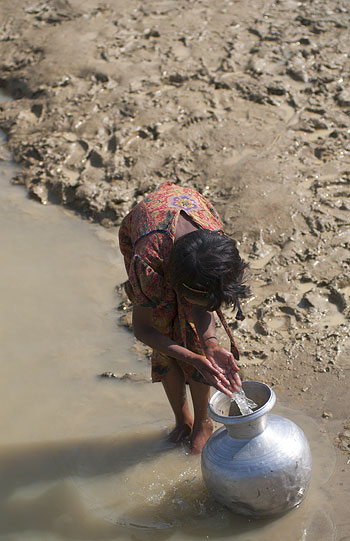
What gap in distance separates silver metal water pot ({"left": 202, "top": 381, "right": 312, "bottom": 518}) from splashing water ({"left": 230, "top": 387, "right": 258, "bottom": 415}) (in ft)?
0.23

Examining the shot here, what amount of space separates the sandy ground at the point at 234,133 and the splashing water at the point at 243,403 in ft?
1.67

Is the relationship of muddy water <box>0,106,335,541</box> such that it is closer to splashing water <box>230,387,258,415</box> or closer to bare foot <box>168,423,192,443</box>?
bare foot <box>168,423,192,443</box>

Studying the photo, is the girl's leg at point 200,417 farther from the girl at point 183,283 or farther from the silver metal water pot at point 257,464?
the silver metal water pot at point 257,464

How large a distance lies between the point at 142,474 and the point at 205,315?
857 millimetres

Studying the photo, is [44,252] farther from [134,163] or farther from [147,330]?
[147,330]

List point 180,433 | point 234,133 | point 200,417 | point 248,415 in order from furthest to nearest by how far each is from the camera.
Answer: point 234,133
point 180,433
point 200,417
point 248,415

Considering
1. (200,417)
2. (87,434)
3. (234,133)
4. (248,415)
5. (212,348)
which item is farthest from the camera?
(234,133)

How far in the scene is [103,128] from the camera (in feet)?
17.5

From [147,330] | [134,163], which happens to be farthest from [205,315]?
[134,163]

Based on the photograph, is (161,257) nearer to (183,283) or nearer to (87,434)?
(183,283)

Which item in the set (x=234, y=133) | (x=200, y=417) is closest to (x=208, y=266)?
(x=200, y=417)

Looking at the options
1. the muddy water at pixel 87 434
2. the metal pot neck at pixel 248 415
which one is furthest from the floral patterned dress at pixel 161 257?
the muddy water at pixel 87 434

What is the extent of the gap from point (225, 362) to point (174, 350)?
18cm

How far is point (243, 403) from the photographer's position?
2406 millimetres
